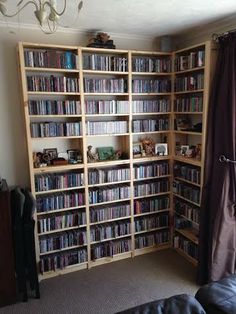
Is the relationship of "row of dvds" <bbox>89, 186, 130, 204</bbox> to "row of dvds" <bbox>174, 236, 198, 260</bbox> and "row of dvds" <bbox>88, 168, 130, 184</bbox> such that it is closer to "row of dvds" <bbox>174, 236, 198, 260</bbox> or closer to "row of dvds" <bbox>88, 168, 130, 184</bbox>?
"row of dvds" <bbox>88, 168, 130, 184</bbox>

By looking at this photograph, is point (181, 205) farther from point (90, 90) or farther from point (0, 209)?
point (0, 209)

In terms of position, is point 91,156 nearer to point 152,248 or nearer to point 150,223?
point 150,223

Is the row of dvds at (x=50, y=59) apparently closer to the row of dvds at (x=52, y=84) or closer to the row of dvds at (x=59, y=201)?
the row of dvds at (x=52, y=84)

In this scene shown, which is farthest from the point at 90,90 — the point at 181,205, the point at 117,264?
the point at 117,264

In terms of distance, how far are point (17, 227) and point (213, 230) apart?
5.74 ft

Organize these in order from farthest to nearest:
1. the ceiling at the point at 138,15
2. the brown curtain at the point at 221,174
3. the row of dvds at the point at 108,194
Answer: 1. the row of dvds at the point at 108,194
2. the brown curtain at the point at 221,174
3. the ceiling at the point at 138,15

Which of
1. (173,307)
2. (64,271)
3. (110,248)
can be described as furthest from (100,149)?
(173,307)

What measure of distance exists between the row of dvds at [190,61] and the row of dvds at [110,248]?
2.01 m

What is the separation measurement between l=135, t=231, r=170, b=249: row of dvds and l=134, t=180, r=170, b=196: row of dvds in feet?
1.71

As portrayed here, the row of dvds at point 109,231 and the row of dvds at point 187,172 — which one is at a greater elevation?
the row of dvds at point 187,172

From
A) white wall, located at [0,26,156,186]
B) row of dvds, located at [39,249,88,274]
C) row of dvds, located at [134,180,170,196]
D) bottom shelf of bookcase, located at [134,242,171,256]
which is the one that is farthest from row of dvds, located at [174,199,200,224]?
white wall, located at [0,26,156,186]

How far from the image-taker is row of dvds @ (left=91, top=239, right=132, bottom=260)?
297 centimetres

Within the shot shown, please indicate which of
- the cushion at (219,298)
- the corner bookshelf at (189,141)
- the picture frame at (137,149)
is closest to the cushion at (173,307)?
the cushion at (219,298)

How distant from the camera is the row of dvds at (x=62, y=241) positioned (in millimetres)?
2742
